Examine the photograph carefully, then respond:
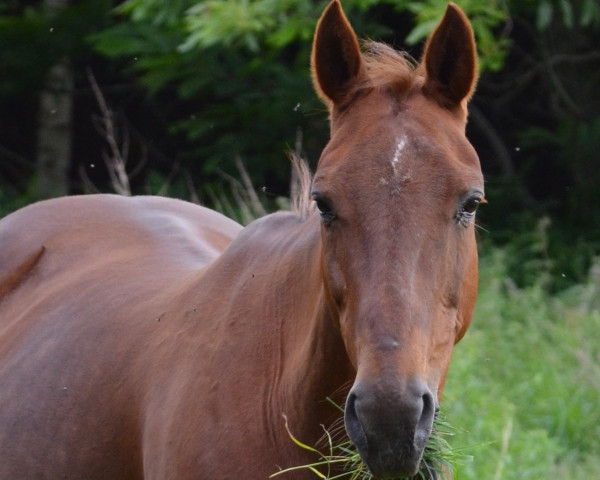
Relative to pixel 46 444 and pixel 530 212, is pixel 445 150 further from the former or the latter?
pixel 530 212

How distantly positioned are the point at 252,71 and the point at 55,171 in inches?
142

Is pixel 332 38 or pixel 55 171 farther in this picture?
pixel 55 171

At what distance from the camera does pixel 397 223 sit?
7.40 feet

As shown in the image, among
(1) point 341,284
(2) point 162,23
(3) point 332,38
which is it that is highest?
(3) point 332,38

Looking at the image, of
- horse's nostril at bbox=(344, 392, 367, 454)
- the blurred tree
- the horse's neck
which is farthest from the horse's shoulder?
the blurred tree

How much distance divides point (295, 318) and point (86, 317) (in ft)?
3.27

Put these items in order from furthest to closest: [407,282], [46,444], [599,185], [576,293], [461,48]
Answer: [599,185]
[576,293]
[46,444]
[461,48]
[407,282]

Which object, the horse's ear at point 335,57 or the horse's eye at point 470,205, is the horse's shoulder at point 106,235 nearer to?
the horse's ear at point 335,57

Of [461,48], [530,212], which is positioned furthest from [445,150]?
[530,212]

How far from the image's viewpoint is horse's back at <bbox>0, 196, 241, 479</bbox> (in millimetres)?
3100

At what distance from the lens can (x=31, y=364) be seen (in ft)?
11.3

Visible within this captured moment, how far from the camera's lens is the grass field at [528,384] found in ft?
16.3

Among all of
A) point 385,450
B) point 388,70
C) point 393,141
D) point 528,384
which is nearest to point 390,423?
point 385,450

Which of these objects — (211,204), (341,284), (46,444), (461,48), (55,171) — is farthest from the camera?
(55,171)
